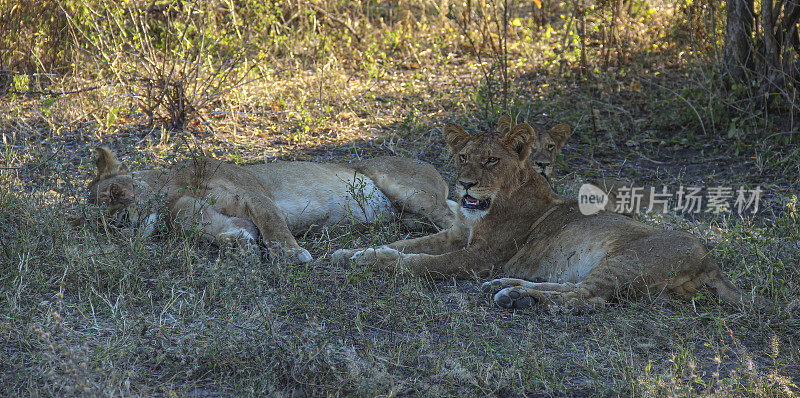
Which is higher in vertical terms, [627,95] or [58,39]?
[58,39]

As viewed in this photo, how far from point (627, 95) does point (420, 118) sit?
95.4 inches

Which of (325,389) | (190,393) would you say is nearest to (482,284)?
(325,389)

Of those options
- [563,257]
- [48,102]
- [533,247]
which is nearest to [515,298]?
[563,257]

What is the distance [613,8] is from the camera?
9.07 metres

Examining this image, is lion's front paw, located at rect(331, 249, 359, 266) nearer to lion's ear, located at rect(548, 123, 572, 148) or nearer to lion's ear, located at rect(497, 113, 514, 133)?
lion's ear, located at rect(497, 113, 514, 133)

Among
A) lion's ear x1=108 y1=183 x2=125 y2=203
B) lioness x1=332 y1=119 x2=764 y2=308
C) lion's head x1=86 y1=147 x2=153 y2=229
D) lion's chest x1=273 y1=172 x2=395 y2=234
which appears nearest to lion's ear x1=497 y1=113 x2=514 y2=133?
lion's chest x1=273 y1=172 x2=395 y2=234

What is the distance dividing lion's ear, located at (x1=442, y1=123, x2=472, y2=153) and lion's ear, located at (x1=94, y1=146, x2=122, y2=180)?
2.26 metres

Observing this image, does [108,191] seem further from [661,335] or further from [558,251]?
[661,335]

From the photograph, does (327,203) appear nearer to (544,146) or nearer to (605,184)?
(544,146)

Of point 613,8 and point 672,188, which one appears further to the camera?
point 613,8

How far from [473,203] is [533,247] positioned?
0.44 m

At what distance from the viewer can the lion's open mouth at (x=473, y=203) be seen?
15.8 ft

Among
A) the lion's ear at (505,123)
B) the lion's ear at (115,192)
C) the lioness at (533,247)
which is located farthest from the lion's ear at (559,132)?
the lion's ear at (115,192)

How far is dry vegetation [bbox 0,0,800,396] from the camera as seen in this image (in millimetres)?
3291
